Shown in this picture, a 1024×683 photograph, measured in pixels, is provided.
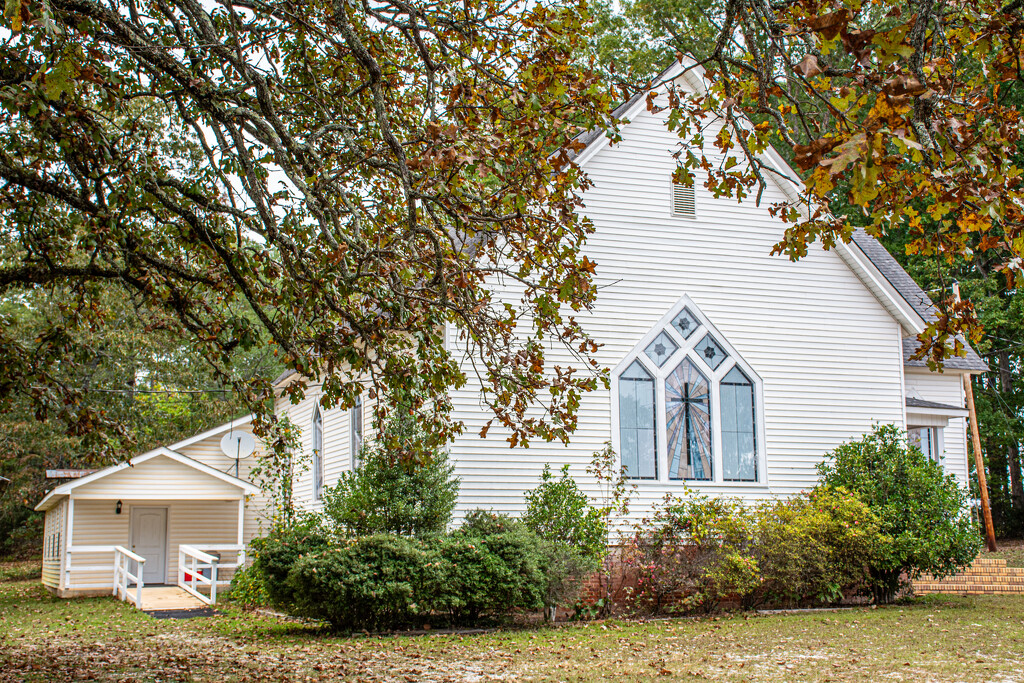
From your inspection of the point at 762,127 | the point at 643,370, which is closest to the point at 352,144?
the point at 762,127

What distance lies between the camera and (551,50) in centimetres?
784

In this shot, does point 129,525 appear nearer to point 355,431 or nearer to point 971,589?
point 355,431

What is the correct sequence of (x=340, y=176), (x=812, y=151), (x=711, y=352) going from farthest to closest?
(x=711, y=352)
(x=340, y=176)
(x=812, y=151)

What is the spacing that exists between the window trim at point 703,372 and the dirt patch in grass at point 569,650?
254 centimetres

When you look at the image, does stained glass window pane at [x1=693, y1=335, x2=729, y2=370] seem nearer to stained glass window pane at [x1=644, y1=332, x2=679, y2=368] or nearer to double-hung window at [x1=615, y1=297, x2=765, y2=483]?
double-hung window at [x1=615, y1=297, x2=765, y2=483]

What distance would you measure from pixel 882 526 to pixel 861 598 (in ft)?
6.85

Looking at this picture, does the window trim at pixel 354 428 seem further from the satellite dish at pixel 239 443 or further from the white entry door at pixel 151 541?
the white entry door at pixel 151 541

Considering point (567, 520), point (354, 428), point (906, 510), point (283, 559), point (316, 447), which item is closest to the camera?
point (283, 559)

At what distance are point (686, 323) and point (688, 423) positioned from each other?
6.11 ft

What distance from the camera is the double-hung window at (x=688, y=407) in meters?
15.2

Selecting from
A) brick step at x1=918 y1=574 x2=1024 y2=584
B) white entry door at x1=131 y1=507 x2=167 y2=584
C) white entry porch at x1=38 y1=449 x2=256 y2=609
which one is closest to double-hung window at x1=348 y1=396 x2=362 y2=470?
white entry porch at x1=38 y1=449 x2=256 y2=609

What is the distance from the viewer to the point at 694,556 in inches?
553

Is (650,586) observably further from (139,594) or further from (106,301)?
(106,301)

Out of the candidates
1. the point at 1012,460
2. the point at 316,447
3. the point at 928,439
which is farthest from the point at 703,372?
the point at 1012,460
